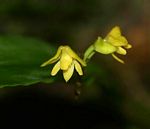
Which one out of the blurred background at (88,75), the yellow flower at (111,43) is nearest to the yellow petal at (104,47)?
the yellow flower at (111,43)

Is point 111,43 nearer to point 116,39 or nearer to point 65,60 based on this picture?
point 116,39

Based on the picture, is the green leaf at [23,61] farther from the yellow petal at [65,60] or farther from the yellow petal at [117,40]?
the yellow petal at [117,40]

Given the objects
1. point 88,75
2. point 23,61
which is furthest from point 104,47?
point 88,75

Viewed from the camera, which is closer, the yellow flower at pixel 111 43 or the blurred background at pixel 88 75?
the yellow flower at pixel 111 43

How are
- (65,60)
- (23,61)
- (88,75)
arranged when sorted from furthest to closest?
(88,75), (23,61), (65,60)

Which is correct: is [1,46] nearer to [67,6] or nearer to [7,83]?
[7,83]

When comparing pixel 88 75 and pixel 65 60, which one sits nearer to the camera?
pixel 65 60

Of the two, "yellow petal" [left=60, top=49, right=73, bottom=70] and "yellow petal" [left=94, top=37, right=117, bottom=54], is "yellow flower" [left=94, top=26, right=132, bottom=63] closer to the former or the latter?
"yellow petal" [left=94, top=37, right=117, bottom=54]
